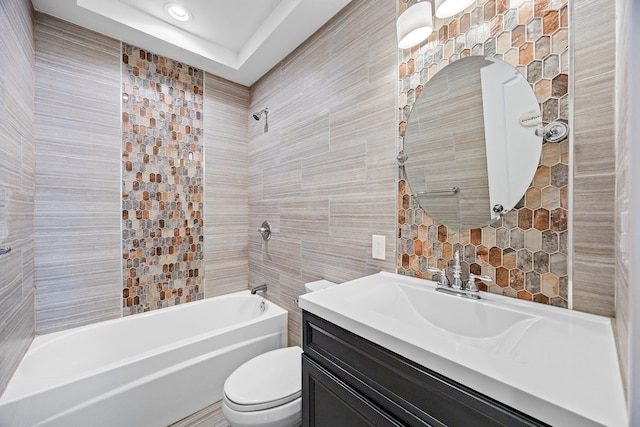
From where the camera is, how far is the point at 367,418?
0.76 meters

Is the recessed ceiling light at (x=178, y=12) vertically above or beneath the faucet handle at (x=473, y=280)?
above

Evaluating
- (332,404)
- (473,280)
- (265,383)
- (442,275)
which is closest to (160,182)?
(265,383)

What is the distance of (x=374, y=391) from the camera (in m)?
→ 0.75

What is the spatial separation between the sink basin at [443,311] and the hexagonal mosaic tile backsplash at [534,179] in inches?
5.1

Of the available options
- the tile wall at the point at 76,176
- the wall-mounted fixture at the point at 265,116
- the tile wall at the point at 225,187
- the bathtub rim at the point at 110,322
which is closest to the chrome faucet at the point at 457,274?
the bathtub rim at the point at 110,322

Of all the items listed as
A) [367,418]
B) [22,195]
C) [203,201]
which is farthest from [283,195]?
[367,418]

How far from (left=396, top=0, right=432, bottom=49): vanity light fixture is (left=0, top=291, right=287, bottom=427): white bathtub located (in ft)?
6.23

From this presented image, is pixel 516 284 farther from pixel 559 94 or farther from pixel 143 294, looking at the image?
pixel 143 294

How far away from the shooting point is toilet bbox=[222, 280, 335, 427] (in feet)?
3.90

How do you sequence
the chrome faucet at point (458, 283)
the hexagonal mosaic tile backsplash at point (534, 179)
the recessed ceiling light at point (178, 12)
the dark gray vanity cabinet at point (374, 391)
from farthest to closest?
1. the recessed ceiling light at point (178, 12)
2. the chrome faucet at point (458, 283)
3. the hexagonal mosaic tile backsplash at point (534, 179)
4. the dark gray vanity cabinet at point (374, 391)

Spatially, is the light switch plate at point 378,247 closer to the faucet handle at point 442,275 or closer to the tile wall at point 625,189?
the faucet handle at point 442,275

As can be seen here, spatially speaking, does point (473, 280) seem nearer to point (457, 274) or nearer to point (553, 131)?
point (457, 274)

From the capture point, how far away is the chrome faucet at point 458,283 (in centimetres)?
100

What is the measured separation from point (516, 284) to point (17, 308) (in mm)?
2272
